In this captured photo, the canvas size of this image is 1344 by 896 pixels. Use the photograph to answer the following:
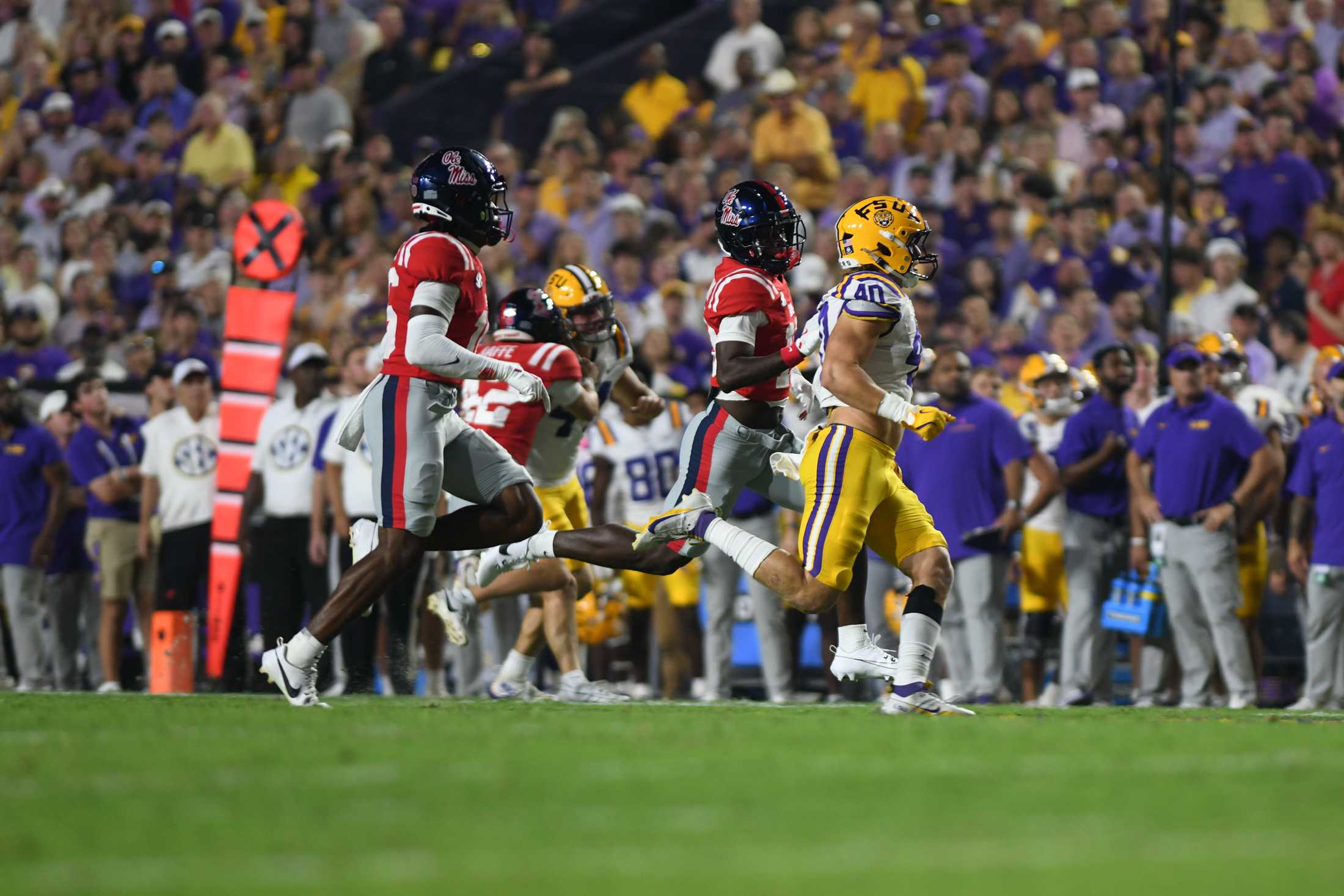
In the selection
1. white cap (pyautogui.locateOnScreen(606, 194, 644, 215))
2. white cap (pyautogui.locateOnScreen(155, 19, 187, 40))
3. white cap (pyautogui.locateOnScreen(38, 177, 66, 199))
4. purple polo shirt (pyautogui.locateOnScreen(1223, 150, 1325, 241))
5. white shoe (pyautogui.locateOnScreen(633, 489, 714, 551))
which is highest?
white cap (pyautogui.locateOnScreen(155, 19, 187, 40))

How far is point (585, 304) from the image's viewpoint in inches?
438

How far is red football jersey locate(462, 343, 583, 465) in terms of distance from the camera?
10664 millimetres

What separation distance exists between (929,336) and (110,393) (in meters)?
6.57

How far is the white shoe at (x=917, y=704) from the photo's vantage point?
8.59 meters

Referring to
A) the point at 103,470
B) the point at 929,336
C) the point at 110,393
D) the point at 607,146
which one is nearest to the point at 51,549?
the point at 103,470

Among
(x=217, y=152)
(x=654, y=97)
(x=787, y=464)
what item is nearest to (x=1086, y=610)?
(x=787, y=464)

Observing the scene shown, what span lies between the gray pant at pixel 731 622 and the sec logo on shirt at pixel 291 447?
2921mm

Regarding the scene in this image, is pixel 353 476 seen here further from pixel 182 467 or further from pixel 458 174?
pixel 458 174

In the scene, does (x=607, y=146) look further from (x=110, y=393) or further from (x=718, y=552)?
(x=718, y=552)

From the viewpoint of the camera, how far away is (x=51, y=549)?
14648 millimetres

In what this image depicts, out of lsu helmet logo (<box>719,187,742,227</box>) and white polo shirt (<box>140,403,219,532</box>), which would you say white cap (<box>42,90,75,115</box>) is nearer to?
white polo shirt (<box>140,403,219,532</box>)

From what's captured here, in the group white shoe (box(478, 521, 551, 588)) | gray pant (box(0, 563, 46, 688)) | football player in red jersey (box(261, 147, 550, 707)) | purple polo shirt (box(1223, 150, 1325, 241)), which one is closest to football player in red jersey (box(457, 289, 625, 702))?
white shoe (box(478, 521, 551, 588))

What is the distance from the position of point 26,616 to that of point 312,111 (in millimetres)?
8671

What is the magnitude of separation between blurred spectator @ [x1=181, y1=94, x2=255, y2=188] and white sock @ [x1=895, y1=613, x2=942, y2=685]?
13.6 metres
